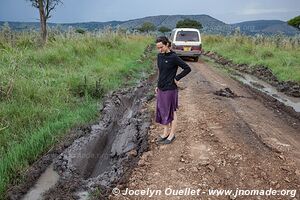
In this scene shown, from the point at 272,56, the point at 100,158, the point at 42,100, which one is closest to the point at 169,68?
the point at 100,158

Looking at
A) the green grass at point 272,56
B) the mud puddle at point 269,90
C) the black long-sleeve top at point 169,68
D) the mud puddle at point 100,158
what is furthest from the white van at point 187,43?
the black long-sleeve top at point 169,68

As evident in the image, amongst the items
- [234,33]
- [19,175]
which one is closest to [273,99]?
[19,175]

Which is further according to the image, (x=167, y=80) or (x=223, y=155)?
(x=167, y=80)

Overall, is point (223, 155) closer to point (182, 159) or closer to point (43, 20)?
point (182, 159)

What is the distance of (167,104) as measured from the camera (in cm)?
608

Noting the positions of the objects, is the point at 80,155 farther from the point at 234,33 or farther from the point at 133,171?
the point at 234,33

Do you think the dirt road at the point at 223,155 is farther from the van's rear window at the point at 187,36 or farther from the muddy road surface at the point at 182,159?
the van's rear window at the point at 187,36

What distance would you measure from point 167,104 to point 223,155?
118 centimetres

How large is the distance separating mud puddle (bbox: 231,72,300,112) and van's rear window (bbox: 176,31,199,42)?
387 centimetres

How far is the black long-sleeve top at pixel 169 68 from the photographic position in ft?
19.2

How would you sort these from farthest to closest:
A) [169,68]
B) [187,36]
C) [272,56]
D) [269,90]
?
[187,36]
[272,56]
[269,90]
[169,68]

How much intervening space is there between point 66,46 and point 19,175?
33.5 ft

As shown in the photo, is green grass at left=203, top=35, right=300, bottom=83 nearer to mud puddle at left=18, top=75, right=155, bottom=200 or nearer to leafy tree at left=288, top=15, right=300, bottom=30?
mud puddle at left=18, top=75, right=155, bottom=200

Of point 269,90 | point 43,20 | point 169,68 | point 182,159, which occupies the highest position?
point 43,20
